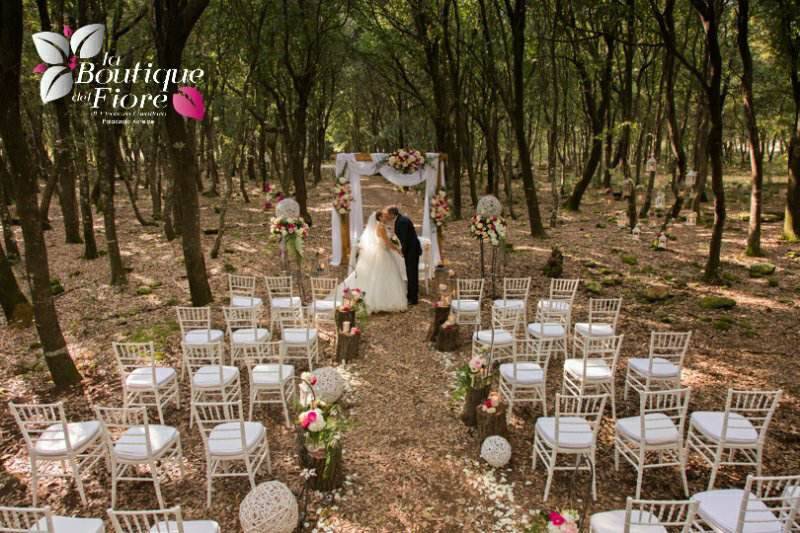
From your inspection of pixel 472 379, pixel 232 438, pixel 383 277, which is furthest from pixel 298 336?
pixel 383 277

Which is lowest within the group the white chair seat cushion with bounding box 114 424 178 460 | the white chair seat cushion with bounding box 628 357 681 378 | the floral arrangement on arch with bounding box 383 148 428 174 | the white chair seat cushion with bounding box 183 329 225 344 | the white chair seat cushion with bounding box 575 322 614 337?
the white chair seat cushion with bounding box 114 424 178 460

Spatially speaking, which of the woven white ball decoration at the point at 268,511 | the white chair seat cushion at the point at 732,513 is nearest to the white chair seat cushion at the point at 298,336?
the woven white ball decoration at the point at 268,511

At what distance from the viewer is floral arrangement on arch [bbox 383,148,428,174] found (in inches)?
522

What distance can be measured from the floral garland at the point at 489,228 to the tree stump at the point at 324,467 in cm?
678

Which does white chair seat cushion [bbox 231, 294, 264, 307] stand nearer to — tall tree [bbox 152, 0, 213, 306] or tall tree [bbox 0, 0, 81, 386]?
tall tree [bbox 152, 0, 213, 306]

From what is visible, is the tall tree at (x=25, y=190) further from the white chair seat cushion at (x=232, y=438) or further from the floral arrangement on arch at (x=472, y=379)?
the floral arrangement on arch at (x=472, y=379)

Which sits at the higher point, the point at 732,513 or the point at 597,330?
the point at 597,330

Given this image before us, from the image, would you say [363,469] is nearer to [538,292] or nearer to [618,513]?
[618,513]

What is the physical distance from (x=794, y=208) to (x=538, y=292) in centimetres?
874

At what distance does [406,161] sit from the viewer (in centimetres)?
1326

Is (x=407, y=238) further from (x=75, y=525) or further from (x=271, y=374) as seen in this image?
(x=75, y=525)

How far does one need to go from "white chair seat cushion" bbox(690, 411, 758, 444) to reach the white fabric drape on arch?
885 cm

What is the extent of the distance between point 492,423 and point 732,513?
270 cm

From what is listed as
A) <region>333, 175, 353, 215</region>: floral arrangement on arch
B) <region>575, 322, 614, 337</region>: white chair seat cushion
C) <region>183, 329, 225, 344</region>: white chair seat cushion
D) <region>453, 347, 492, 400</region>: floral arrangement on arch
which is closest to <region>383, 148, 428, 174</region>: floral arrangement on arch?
<region>333, 175, 353, 215</region>: floral arrangement on arch
